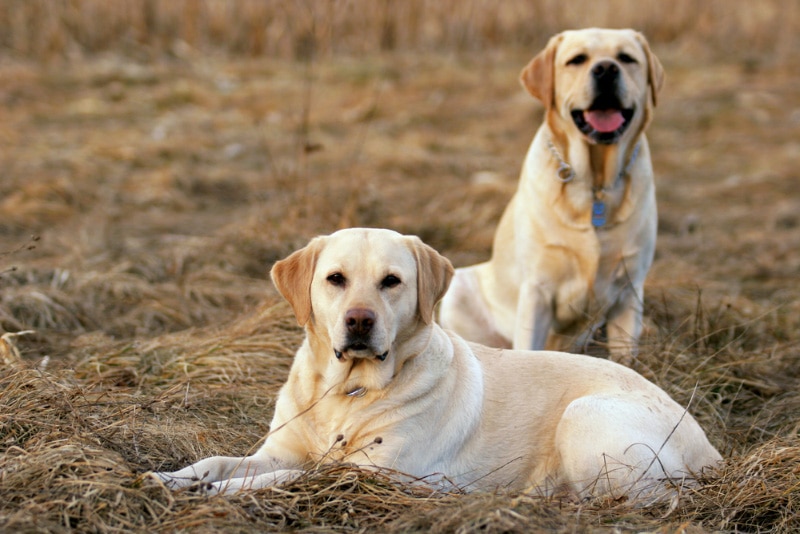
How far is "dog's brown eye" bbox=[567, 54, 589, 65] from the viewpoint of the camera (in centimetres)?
515

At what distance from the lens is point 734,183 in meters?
10.8

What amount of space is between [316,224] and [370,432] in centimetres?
388

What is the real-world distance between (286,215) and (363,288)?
406cm

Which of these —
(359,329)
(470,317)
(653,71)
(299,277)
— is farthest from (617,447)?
(653,71)

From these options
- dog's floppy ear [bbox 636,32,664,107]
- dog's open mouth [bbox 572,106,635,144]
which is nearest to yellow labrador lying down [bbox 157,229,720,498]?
dog's open mouth [bbox 572,106,635,144]

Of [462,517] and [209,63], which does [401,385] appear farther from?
[209,63]

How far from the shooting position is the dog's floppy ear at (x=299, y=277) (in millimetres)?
3791

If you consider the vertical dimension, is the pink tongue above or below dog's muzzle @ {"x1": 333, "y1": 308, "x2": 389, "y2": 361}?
above

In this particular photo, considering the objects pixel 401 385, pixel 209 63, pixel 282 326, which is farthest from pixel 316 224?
pixel 209 63

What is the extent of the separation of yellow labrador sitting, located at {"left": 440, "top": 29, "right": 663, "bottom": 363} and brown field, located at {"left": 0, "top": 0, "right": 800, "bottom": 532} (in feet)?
1.35

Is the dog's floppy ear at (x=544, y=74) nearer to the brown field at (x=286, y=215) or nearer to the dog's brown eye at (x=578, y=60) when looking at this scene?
the dog's brown eye at (x=578, y=60)

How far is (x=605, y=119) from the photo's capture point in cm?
507

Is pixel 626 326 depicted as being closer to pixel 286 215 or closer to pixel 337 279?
pixel 337 279

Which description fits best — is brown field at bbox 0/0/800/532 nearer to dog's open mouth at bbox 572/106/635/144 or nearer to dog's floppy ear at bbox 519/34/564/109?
dog's open mouth at bbox 572/106/635/144
